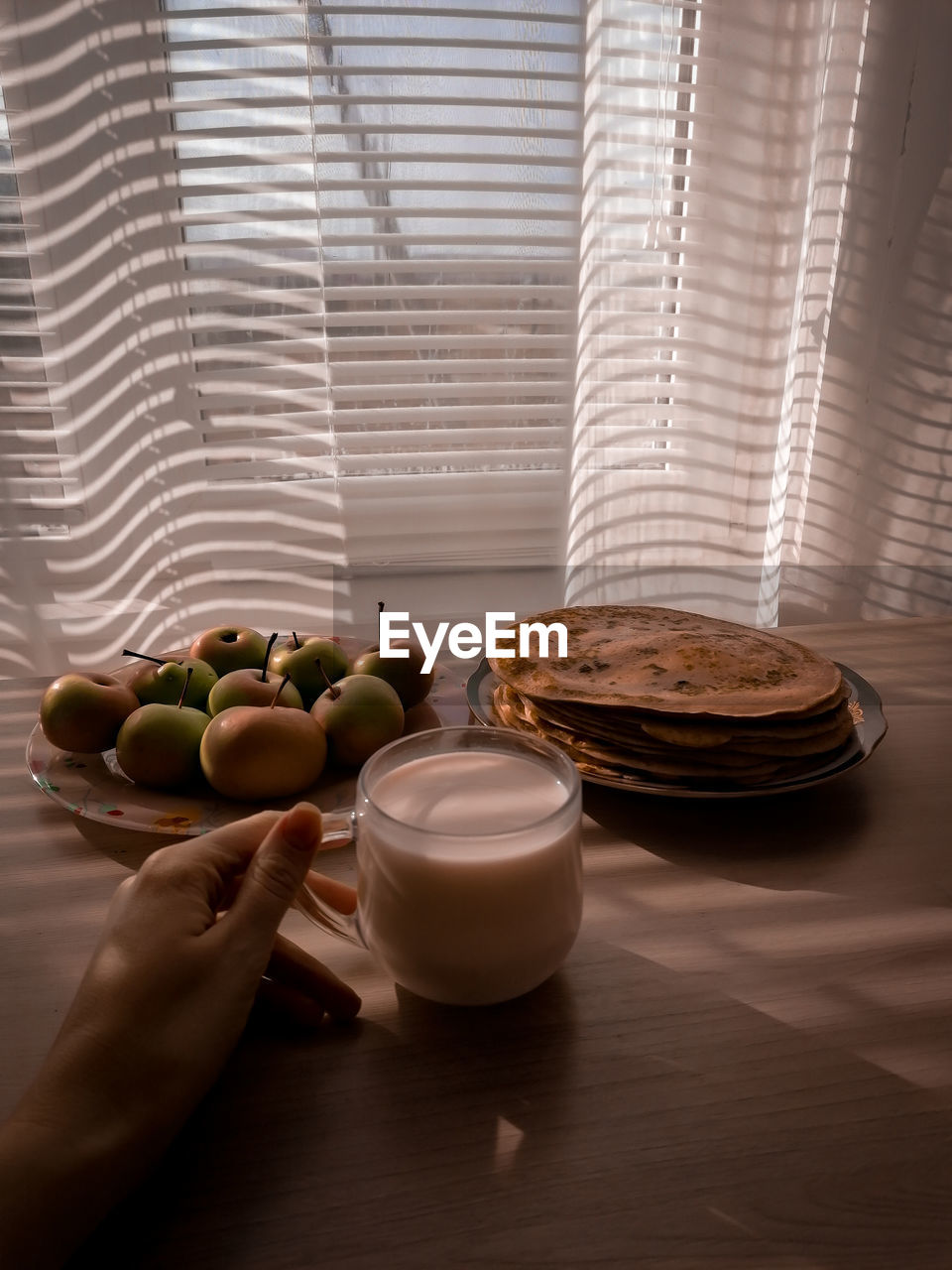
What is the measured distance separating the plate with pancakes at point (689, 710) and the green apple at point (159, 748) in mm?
233

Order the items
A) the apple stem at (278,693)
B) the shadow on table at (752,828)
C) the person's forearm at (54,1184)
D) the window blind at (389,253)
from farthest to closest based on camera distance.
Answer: the window blind at (389,253)
the apple stem at (278,693)
the shadow on table at (752,828)
the person's forearm at (54,1184)

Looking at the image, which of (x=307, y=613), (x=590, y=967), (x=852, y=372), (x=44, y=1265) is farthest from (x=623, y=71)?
(x=44, y=1265)

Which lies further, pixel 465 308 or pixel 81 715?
pixel 465 308

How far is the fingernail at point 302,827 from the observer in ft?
1.58

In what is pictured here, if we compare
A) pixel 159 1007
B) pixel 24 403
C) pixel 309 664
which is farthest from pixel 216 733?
pixel 24 403

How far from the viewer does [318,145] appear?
1.79 m

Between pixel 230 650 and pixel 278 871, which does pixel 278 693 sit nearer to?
pixel 230 650

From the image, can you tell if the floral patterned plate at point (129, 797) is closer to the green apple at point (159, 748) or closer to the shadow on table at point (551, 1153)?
the green apple at point (159, 748)

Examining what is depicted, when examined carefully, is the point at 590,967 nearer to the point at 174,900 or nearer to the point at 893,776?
the point at 174,900

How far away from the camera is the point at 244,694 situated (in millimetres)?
763

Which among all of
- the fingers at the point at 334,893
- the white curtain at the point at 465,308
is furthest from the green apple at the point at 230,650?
the white curtain at the point at 465,308

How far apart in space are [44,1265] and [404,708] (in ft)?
1.74

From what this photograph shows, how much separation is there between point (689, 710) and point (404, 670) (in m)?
0.27

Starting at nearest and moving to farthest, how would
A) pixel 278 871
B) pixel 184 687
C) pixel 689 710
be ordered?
pixel 278 871
pixel 689 710
pixel 184 687
